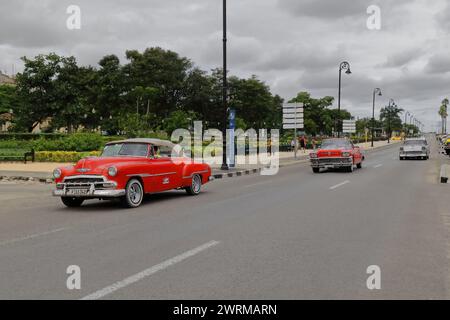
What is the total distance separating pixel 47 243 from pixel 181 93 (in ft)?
222

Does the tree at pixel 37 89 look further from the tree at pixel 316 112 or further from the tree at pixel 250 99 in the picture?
the tree at pixel 316 112

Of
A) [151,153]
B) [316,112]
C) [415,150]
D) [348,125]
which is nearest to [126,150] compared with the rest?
[151,153]

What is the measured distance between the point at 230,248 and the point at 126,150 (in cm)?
589

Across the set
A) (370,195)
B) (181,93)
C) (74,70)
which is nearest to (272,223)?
(370,195)

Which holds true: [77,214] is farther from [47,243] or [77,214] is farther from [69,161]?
[69,161]

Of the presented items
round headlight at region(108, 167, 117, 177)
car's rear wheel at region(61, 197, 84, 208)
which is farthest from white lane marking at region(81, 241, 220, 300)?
car's rear wheel at region(61, 197, 84, 208)

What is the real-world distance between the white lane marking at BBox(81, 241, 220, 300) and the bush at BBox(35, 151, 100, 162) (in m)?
20.8

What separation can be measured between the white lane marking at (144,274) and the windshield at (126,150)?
5270 millimetres

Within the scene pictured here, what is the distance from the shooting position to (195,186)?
44.3 feet

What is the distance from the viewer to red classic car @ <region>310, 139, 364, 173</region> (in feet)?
69.3

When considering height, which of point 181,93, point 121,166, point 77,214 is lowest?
point 77,214

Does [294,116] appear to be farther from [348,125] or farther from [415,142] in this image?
[348,125]

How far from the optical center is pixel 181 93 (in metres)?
73.3

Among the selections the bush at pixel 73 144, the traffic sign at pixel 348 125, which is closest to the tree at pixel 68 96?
the bush at pixel 73 144
